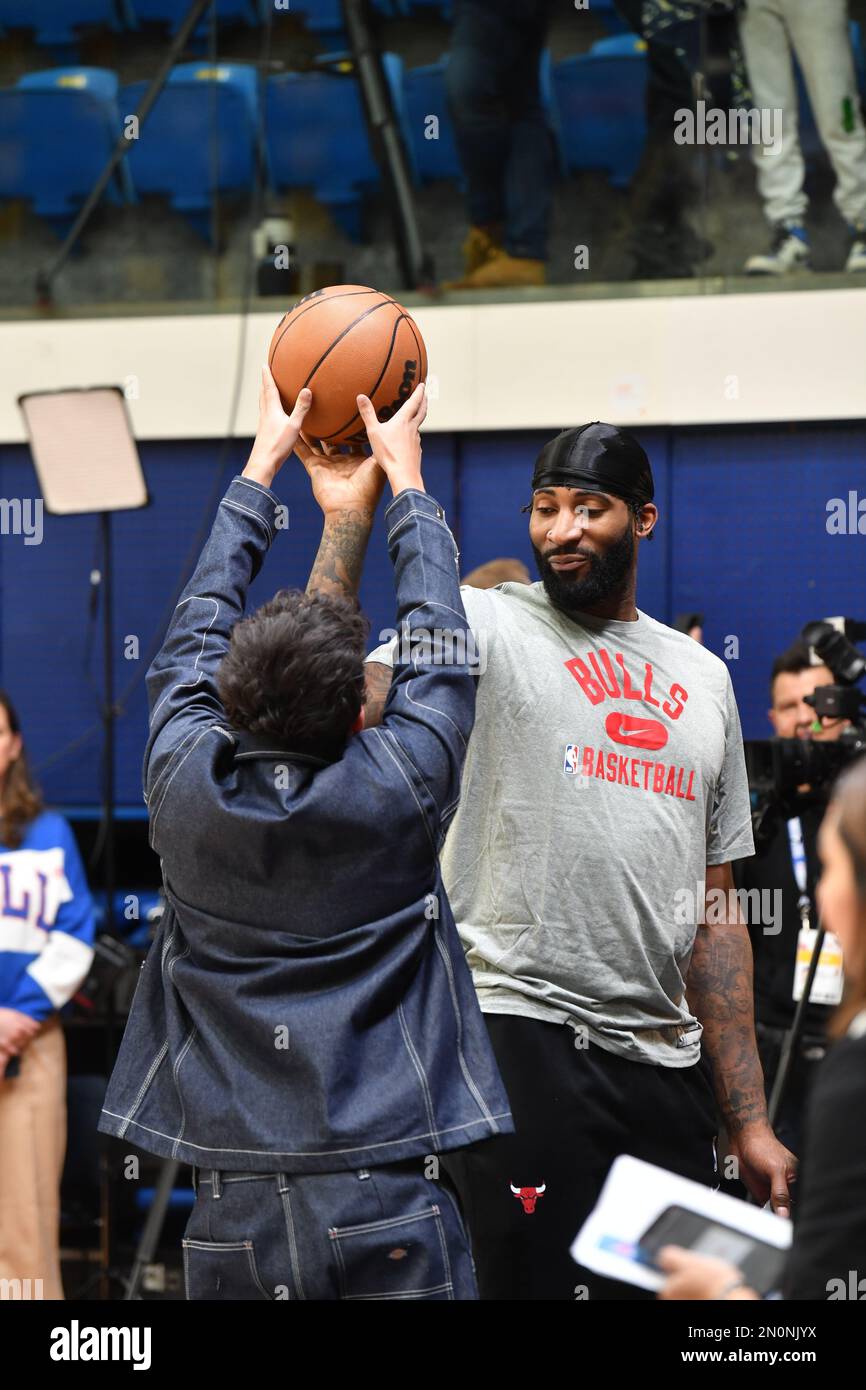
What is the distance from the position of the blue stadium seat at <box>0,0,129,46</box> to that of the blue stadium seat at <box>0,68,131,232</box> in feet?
0.69

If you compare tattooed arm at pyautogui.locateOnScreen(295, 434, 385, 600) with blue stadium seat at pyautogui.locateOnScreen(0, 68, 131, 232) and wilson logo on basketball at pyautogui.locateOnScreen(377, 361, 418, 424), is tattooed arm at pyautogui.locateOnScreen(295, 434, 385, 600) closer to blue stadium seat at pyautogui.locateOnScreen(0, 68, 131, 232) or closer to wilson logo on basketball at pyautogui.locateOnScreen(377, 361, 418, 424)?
wilson logo on basketball at pyautogui.locateOnScreen(377, 361, 418, 424)

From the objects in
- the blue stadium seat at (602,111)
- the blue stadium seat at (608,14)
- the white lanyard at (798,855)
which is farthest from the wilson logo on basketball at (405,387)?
the blue stadium seat at (608,14)

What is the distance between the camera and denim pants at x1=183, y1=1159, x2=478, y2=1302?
176cm

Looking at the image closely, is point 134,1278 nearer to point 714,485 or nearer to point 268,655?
point 268,655

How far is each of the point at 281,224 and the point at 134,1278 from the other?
4.03 m

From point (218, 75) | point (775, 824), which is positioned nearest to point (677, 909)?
point (775, 824)

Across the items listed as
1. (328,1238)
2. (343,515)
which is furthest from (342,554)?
(328,1238)

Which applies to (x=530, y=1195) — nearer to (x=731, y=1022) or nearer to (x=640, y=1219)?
(x=731, y=1022)

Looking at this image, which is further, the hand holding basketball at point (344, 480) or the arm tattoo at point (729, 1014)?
the arm tattoo at point (729, 1014)

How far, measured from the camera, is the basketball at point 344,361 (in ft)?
Result: 7.50

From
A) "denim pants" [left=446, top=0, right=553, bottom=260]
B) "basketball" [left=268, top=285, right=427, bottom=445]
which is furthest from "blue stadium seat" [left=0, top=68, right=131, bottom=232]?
"basketball" [left=268, top=285, right=427, bottom=445]

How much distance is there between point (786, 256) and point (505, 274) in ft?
3.46

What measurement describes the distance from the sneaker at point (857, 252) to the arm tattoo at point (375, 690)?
386cm

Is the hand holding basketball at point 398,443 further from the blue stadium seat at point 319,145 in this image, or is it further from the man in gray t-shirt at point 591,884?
the blue stadium seat at point 319,145
